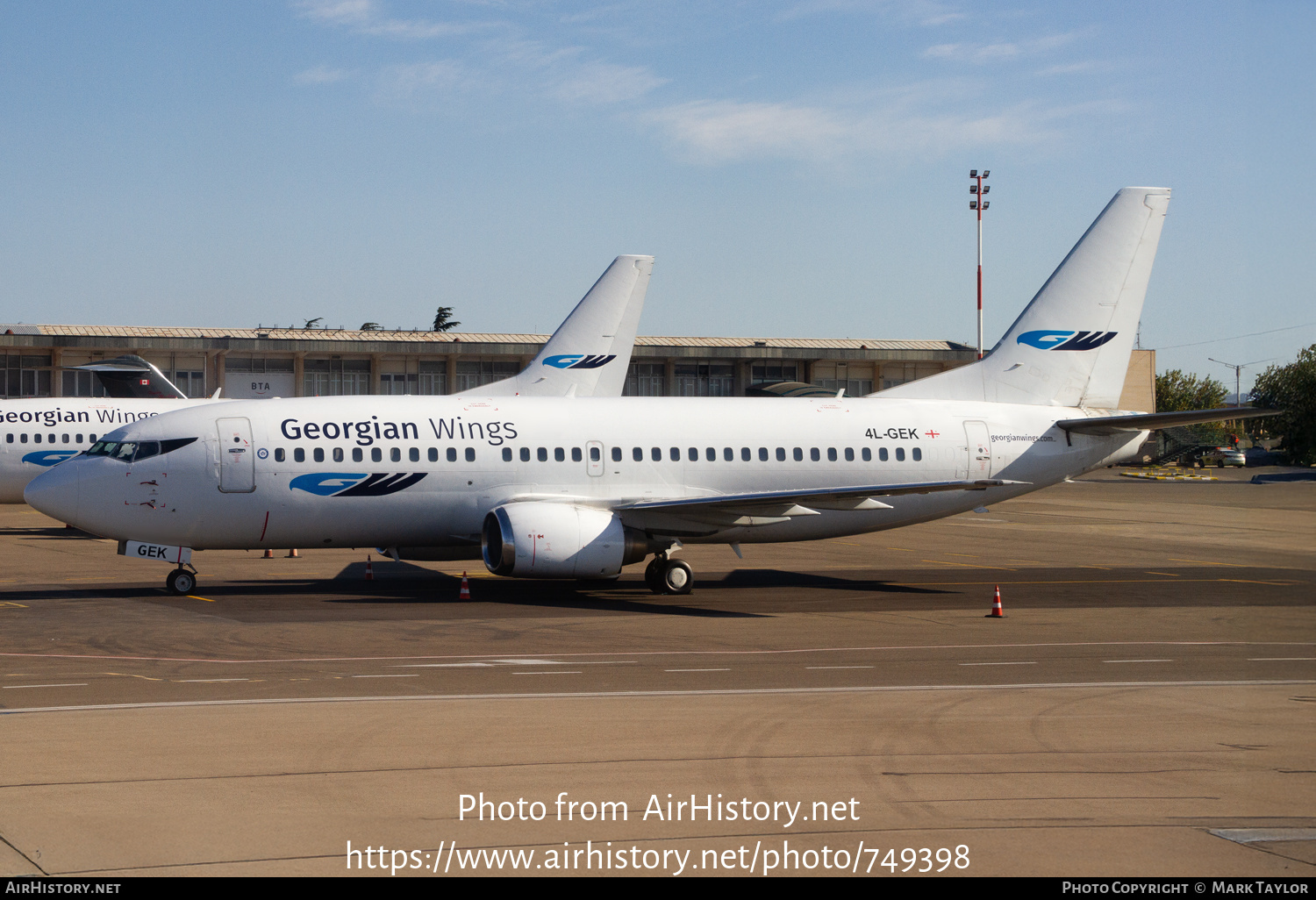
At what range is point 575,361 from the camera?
43906mm

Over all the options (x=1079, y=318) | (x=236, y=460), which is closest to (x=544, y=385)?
(x=236, y=460)

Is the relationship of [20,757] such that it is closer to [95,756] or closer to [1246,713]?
[95,756]

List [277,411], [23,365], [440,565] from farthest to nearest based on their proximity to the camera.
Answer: [23,365] → [440,565] → [277,411]

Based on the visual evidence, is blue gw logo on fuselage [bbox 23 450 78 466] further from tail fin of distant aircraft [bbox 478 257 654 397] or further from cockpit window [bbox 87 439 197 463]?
cockpit window [bbox 87 439 197 463]

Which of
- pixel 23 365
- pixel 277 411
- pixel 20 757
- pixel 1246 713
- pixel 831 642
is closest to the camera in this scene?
pixel 20 757

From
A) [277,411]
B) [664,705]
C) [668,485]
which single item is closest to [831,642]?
[664,705]

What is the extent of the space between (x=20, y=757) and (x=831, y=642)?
526 inches


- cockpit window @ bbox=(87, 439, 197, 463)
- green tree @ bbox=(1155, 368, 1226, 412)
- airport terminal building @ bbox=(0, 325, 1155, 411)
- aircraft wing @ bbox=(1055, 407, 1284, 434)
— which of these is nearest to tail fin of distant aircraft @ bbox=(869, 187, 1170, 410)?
aircraft wing @ bbox=(1055, 407, 1284, 434)

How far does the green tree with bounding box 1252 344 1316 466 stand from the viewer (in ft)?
380

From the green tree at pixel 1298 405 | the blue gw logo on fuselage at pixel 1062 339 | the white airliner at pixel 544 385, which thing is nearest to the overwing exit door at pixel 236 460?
the white airliner at pixel 544 385

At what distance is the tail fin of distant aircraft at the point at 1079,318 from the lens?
34062 millimetres

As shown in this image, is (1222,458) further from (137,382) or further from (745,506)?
(745,506)

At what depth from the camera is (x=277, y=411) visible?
29234 millimetres

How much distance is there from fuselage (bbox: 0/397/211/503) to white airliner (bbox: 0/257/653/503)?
3 cm
